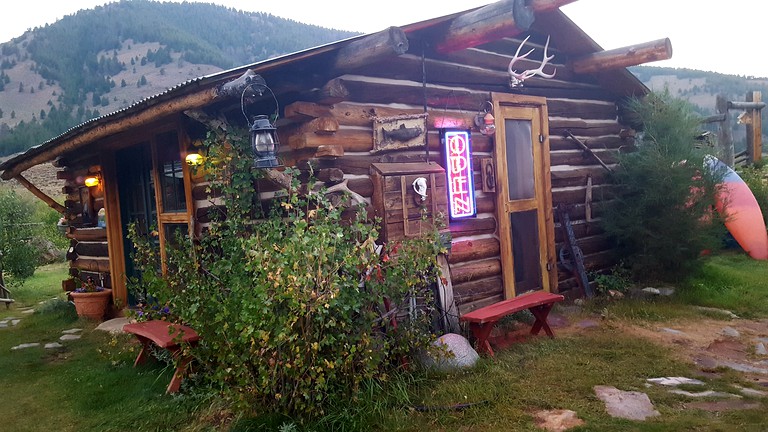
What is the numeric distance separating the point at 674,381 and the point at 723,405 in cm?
56

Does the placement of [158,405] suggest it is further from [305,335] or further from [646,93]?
[646,93]

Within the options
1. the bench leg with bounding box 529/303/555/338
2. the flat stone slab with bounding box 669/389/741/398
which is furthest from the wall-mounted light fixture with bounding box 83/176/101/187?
the flat stone slab with bounding box 669/389/741/398

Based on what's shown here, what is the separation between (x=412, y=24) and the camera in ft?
18.6

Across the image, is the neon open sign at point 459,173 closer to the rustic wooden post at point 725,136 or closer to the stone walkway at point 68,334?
the stone walkway at point 68,334

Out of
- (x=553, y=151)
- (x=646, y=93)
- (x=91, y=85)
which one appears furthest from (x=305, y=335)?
(x=91, y=85)

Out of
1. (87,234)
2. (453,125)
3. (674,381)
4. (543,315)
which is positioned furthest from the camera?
(87,234)

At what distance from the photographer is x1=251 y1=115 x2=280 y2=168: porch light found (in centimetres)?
496

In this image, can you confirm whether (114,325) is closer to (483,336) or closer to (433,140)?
(433,140)

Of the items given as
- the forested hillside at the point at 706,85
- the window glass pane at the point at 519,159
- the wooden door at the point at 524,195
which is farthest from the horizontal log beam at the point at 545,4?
the forested hillside at the point at 706,85

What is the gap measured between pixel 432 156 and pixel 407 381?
9.05ft

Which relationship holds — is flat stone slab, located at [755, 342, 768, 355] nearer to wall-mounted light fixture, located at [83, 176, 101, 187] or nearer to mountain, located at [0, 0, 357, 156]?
wall-mounted light fixture, located at [83, 176, 101, 187]

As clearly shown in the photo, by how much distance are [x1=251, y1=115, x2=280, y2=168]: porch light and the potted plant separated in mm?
5183

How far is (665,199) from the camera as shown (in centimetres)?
790

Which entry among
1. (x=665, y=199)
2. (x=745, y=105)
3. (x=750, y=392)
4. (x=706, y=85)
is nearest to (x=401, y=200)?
(x=750, y=392)
